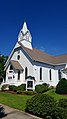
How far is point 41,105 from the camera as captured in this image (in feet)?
45.6

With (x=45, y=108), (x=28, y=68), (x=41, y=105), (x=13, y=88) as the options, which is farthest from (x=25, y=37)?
(x=45, y=108)

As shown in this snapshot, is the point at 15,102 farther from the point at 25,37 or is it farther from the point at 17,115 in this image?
the point at 25,37

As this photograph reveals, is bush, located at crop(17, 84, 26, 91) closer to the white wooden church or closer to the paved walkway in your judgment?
the white wooden church

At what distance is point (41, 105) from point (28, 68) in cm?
2012

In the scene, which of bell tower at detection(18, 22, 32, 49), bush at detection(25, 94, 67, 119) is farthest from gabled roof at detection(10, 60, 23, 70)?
bush at detection(25, 94, 67, 119)

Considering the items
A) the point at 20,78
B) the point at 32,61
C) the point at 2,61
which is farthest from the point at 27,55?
the point at 2,61

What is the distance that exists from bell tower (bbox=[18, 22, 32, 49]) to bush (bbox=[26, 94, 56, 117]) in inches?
970

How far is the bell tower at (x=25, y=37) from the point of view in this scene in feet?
127

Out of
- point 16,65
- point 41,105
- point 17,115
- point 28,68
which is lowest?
point 17,115

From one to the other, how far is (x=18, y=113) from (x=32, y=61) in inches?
767

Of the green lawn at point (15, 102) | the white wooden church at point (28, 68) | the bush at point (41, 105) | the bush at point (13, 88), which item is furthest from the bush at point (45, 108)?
the white wooden church at point (28, 68)

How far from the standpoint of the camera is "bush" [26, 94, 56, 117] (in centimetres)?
1358

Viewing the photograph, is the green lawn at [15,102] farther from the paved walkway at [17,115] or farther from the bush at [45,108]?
the bush at [45,108]

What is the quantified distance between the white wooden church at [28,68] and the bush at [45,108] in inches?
665
